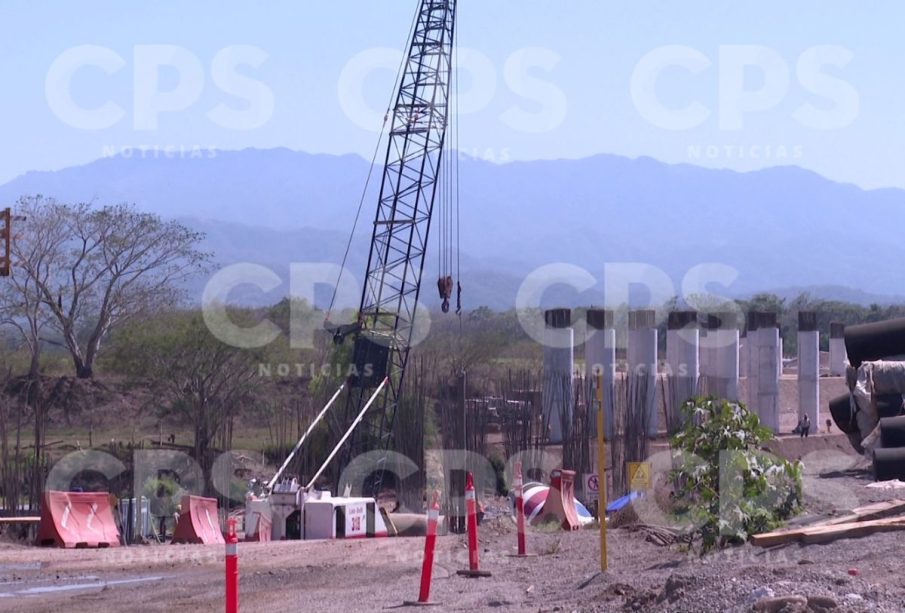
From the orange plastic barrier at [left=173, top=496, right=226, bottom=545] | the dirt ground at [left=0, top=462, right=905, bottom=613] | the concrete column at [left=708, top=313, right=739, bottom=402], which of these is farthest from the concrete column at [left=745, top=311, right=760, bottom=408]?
the dirt ground at [left=0, top=462, right=905, bottom=613]

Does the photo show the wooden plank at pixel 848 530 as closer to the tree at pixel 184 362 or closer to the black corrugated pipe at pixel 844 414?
the black corrugated pipe at pixel 844 414

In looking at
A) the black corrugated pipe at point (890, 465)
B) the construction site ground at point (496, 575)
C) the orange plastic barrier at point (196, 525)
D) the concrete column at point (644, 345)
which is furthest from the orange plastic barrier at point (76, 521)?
the concrete column at point (644, 345)

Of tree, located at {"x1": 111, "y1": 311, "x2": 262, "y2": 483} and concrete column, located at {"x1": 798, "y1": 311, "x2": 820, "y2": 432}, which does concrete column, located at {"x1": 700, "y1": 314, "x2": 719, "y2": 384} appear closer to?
concrete column, located at {"x1": 798, "y1": 311, "x2": 820, "y2": 432}

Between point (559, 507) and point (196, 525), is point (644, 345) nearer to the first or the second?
point (559, 507)

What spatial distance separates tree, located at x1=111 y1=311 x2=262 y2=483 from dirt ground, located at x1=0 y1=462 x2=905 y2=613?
29.4 metres

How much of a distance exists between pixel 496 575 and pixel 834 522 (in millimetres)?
3425

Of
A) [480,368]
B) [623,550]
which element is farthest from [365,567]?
[480,368]

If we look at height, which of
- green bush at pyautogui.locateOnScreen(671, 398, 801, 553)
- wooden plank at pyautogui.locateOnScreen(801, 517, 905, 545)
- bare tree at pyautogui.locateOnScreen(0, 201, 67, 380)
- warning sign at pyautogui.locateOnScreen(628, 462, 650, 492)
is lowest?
warning sign at pyautogui.locateOnScreen(628, 462, 650, 492)

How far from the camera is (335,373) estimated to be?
43.5 meters

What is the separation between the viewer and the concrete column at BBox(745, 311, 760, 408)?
1761 inches

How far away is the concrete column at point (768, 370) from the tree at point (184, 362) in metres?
18.9

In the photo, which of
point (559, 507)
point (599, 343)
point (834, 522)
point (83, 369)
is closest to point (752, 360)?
point (599, 343)

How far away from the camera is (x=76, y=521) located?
20.6 metres

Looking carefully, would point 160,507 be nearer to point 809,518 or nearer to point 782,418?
point 809,518
